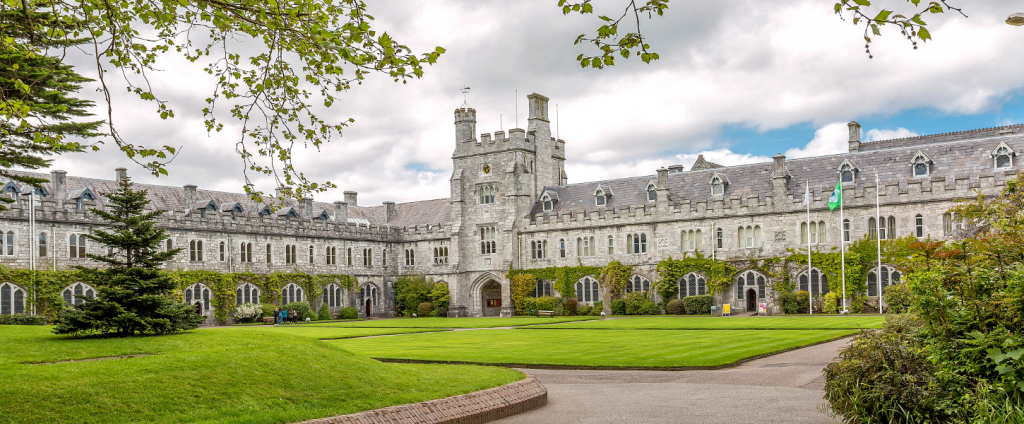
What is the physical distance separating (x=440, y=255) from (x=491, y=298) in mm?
4404

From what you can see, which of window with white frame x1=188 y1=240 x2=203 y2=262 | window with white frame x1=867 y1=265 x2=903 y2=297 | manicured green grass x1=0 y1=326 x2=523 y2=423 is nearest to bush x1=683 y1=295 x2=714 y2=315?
window with white frame x1=867 y1=265 x2=903 y2=297

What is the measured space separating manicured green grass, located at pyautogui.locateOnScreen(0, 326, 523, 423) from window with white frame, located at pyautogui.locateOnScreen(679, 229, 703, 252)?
34.1 meters

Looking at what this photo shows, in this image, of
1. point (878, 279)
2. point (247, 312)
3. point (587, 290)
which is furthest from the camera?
point (587, 290)

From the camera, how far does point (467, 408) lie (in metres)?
11.6

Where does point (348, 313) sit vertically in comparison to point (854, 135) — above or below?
below

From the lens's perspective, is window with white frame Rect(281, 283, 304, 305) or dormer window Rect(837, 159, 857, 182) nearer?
dormer window Rect(837, 159, 857, 182)

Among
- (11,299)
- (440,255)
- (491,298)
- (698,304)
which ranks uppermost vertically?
(440,255)

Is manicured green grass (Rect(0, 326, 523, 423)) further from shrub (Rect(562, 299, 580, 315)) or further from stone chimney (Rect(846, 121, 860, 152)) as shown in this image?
stone chimney (Rect(846, 121, 860, 152))

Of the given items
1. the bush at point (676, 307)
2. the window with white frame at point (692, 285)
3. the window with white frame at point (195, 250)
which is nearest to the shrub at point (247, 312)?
the window with white frame at point (195, 250)

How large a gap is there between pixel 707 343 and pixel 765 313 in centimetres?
2244

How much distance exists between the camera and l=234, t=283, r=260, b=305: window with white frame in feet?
159

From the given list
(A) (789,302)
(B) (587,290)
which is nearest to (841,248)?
(A) (789,302)

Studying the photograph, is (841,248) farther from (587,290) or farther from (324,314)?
(324,314)

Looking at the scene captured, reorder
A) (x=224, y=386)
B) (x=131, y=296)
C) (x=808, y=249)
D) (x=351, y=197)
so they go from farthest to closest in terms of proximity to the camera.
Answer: (x=351, y=197) < (x=808, y=249) < (x=131, y=296) < (x=224, y=386)
